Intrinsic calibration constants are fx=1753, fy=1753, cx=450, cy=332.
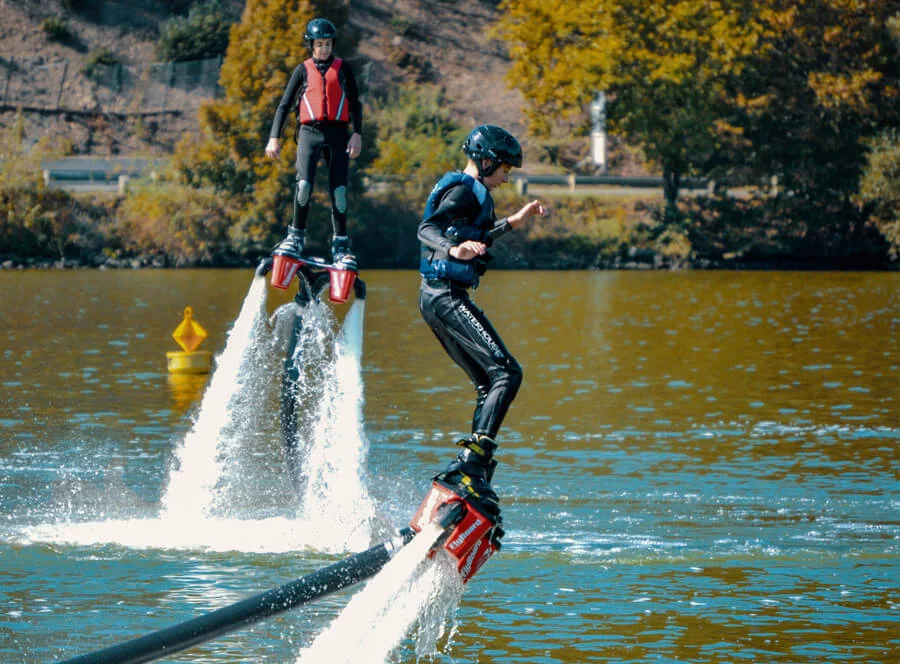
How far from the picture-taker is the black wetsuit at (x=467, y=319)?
418 inches

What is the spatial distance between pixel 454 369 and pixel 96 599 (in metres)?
15.6

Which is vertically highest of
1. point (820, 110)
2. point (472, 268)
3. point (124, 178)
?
point (820, 110)

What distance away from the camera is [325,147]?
1425 cm

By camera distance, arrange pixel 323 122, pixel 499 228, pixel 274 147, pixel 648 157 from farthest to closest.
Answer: pixel 648 157 < pixel 274 147 < pixel 323 122 < pixel 499 228

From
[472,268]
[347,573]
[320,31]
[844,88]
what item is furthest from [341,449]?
[844,88]

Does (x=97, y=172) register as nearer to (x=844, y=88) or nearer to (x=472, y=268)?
(x=844, y=88)

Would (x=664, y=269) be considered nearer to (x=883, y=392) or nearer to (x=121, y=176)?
(x=121, y=176)

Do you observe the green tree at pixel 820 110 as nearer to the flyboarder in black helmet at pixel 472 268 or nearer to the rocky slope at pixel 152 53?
the rocky slope at pixel 152 53

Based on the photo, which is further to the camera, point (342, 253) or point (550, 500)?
point (550, 500)

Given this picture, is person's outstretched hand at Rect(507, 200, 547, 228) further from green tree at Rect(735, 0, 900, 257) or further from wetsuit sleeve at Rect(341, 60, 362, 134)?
green tree at Rect(735, 0, 900, 257)

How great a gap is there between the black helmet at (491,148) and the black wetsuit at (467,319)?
234 mm

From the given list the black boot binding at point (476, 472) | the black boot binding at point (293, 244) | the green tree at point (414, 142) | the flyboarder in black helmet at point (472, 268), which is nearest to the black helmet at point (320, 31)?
the black boot binding at point (293, 244)

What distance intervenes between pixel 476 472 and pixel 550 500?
4.76m

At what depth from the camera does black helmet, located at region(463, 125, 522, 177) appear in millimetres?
10812
